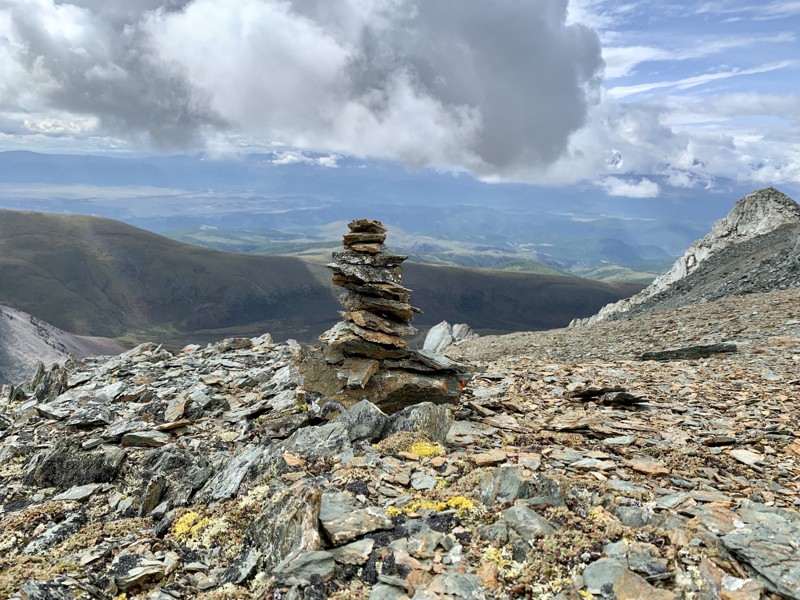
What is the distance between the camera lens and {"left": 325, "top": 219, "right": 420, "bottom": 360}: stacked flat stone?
67.9 feet

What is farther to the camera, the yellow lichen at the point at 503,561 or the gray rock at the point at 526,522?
the gray rock at the point at 526,522

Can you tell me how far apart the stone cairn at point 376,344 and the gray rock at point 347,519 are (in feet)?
27.7

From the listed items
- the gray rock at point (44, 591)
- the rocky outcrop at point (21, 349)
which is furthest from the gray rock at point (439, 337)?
the rocky outcrop at point (21, 349)

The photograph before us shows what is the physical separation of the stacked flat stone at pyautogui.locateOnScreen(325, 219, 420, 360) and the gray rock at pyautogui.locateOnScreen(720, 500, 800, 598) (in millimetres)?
13213

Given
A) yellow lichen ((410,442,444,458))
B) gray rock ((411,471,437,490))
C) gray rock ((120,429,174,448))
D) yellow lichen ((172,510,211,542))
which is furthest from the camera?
gray rock ((120,429,174,448))

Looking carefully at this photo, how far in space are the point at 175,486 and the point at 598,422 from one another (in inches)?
538

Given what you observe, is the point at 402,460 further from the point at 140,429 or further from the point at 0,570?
the point at 140,429

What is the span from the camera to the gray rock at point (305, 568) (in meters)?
8.30

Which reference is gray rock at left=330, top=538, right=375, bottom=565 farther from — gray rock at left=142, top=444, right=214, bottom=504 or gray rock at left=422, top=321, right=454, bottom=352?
gray rock at left=422, top=321, right=454, bottom=352

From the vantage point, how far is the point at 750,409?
58.1 ft

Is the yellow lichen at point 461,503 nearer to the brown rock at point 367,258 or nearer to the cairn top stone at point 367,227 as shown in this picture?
the brown rock at point 367,258

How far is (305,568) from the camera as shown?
335 inches

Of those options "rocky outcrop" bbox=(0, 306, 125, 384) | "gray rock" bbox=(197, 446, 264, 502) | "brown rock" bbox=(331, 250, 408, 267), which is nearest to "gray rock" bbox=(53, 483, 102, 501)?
"gray rock" bbox=(197, 446, 264, 502)

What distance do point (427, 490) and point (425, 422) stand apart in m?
3.86
